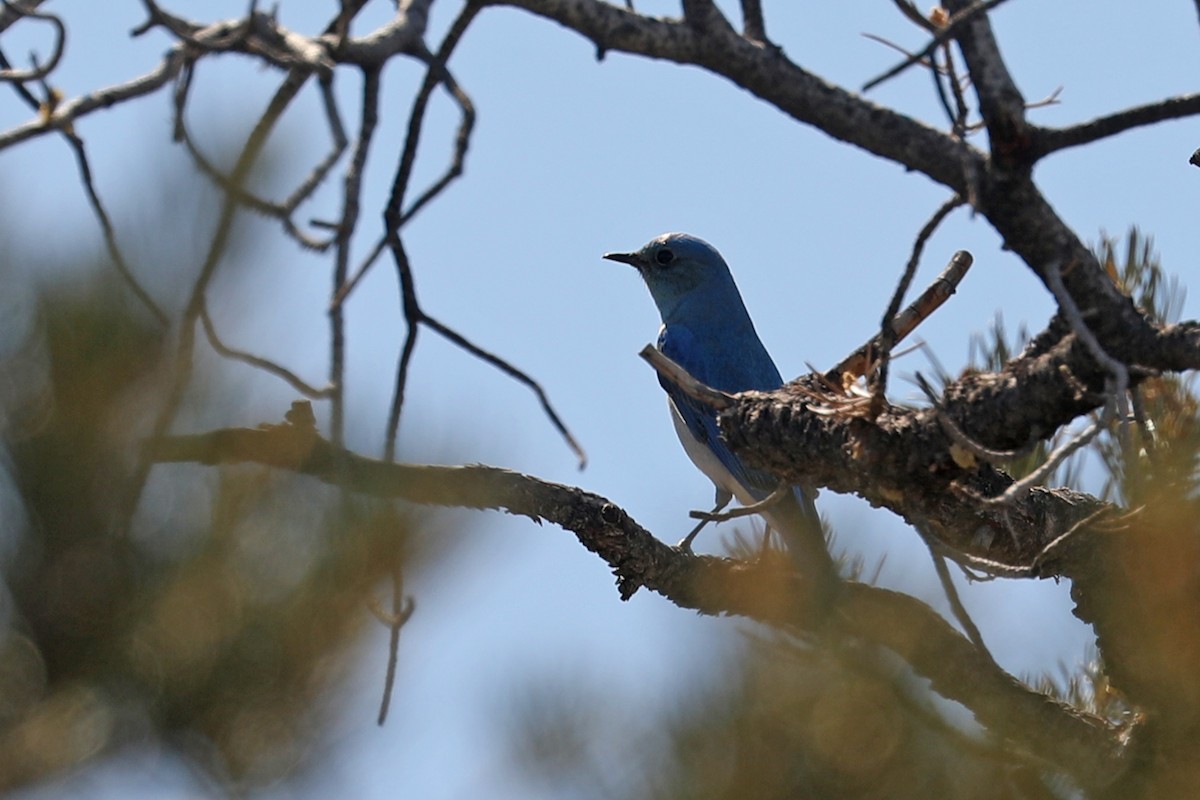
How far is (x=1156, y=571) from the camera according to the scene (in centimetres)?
324

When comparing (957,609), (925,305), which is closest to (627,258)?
(925,305)

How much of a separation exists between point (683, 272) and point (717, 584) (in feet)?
10.7

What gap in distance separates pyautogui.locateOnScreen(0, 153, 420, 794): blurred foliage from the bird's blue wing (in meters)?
2.95

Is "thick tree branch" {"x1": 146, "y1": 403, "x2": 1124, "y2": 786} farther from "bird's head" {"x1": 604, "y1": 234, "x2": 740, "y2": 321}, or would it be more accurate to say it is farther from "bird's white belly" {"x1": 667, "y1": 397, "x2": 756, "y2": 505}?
"bird's head" {"x1": 604, "y1": 234, "x2": 740, "y2": 321}

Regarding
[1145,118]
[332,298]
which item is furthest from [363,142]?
[1145,118]

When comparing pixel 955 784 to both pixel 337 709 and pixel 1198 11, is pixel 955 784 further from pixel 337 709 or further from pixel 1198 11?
pixel 1198 11

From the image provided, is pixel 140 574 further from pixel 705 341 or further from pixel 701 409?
pixel 705 341

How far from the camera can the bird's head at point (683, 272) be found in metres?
7.12

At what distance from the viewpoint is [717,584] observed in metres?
4.14

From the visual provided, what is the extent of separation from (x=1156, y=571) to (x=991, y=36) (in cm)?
129

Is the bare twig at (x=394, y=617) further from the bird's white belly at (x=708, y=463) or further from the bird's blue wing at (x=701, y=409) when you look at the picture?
the bird's white belly at (x=708, y=463)

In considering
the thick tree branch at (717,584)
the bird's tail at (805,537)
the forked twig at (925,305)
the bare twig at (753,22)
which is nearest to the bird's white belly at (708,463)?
the bird's tail at (805,537)

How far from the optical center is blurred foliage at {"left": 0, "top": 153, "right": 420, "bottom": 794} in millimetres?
2463

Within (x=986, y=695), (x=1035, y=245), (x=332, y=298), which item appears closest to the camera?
(x=332, y=298)
